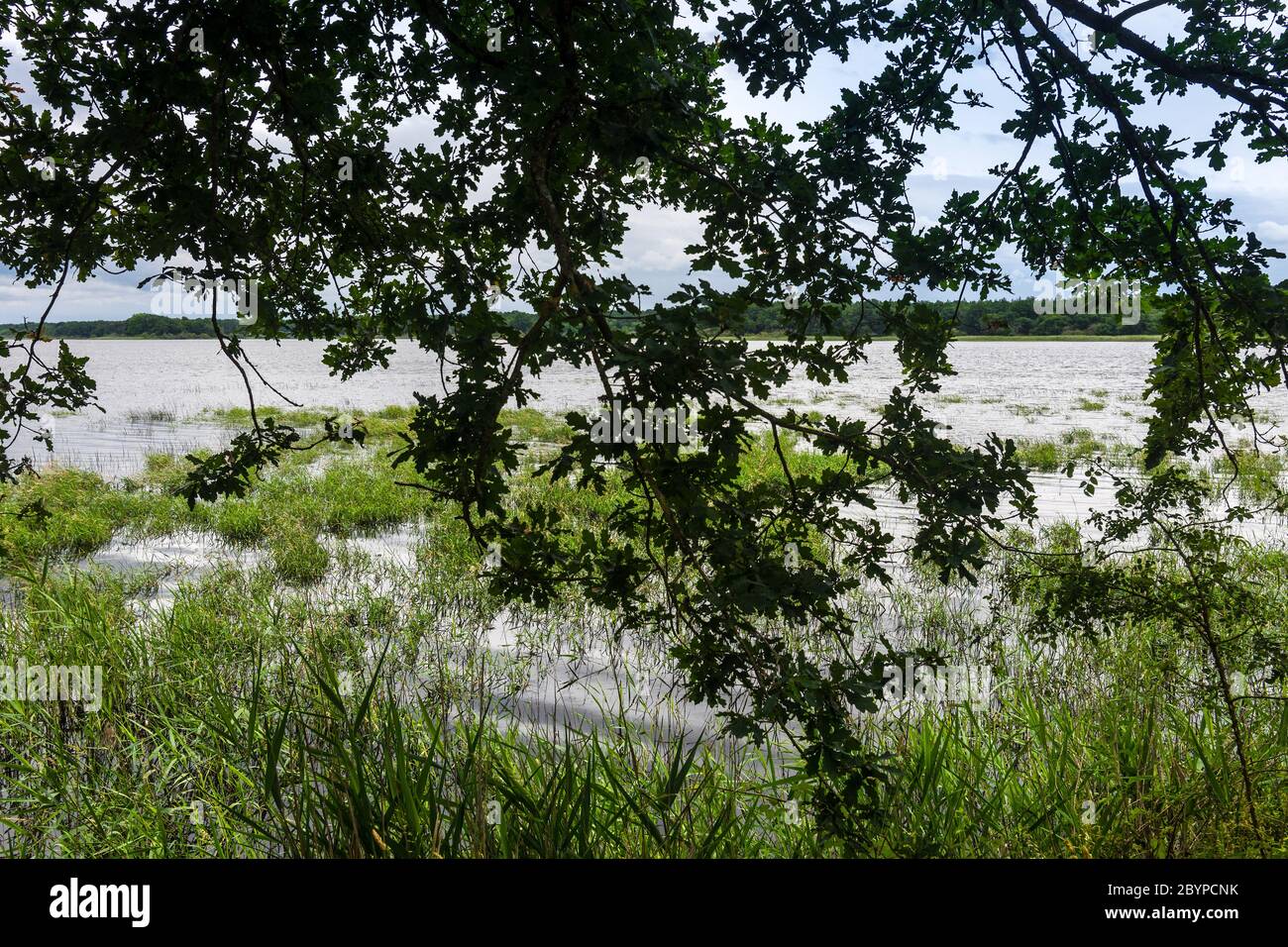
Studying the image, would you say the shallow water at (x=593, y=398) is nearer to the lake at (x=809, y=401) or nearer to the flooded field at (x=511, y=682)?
the lake at (x=809, y=401)

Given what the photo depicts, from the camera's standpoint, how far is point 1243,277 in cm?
256

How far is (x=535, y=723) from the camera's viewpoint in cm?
435

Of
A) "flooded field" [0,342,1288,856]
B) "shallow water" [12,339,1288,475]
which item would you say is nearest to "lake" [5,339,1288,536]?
"shallow water" [12,339,1288,475]

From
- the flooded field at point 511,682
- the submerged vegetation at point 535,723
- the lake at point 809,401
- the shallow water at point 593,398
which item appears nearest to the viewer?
the submerged vegetation at point 535,723

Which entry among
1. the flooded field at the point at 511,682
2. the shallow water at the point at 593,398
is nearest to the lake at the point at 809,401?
the shallow water at the point at 593,398

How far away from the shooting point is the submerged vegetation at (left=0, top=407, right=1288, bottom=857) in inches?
117

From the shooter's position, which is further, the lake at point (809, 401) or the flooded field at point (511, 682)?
the lake at point (809, 401)

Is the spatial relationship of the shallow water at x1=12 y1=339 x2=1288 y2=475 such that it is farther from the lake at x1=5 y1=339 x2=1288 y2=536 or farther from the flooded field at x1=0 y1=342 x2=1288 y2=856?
the flooded field at x1=0 y1=342 x2=1288 y2=856

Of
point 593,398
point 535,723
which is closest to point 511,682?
point 535,723

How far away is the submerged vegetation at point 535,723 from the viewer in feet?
9.78

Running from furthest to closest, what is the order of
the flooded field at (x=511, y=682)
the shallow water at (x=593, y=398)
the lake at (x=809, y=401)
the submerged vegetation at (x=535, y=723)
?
the shallow water at (x=593, y=398)
the lake at (x=809, y=401)
the flooded field at (x=511, y=682)
the submerged vegetation at (x=535, y=723)

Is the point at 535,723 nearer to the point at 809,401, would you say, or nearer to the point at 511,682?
the point at 511,682
